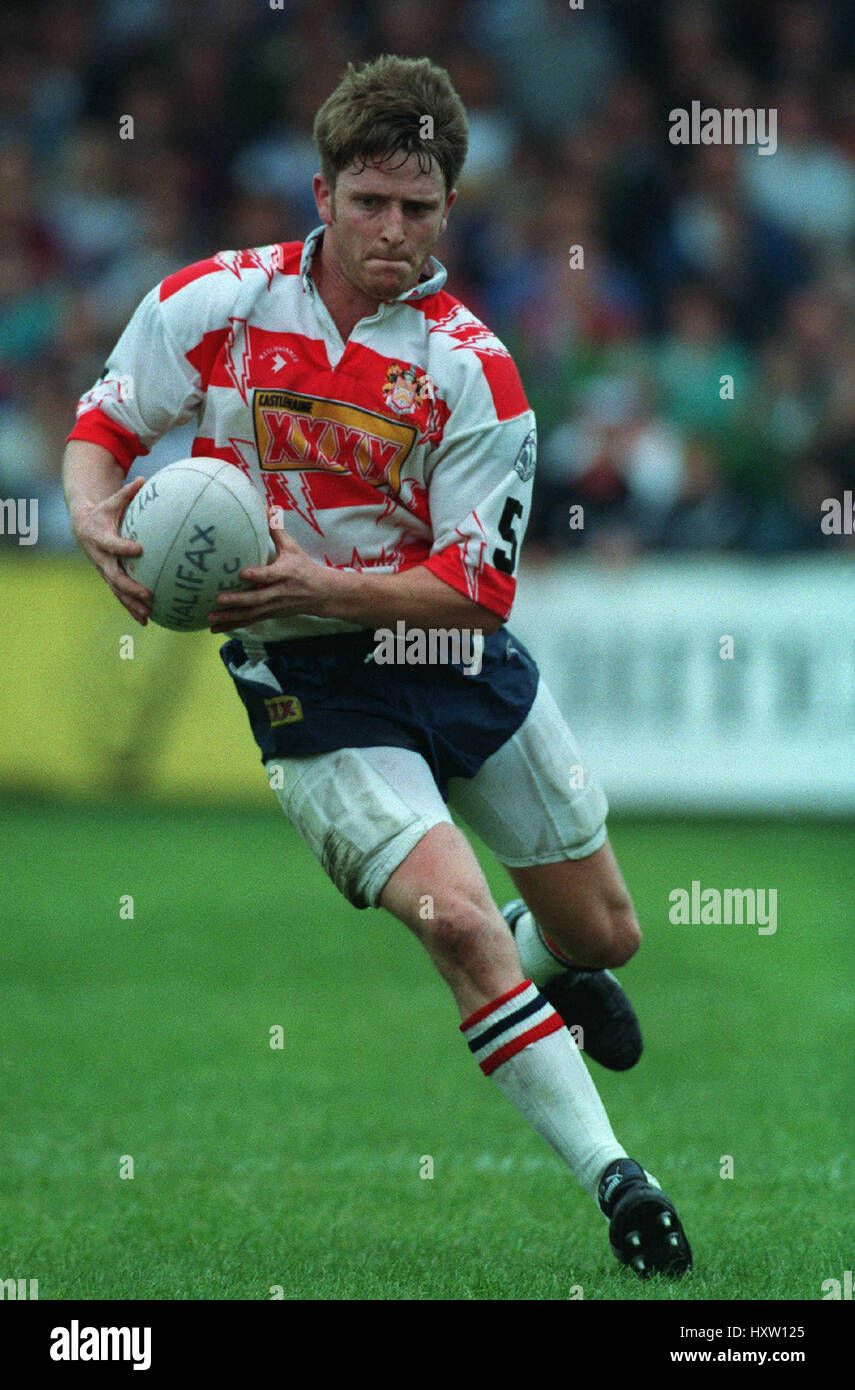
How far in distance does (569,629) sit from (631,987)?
468 centimetres

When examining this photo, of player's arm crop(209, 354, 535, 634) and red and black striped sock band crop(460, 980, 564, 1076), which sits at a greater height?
player's arm crop(209, 354, 535, 634)

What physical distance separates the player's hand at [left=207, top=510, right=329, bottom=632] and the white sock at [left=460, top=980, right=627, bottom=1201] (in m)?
1.03

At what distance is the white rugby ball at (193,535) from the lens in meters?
4.34

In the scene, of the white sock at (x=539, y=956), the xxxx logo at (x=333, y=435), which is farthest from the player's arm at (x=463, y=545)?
the white sock at (x=539, y=956)

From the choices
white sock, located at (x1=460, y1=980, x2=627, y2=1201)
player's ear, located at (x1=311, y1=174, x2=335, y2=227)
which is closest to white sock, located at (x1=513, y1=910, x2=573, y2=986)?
white sock, located at (x1=460, y1=980, x2=627, y2=1201)

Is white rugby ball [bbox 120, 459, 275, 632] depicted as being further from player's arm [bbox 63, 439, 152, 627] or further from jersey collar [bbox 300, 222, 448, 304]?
jersey collar [bbox 300, 222, 448, 304]

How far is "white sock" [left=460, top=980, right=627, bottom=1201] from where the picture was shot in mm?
4418

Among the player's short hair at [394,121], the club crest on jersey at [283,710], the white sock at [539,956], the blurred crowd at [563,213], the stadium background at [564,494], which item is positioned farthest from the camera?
the blurred crowd at [563,213]

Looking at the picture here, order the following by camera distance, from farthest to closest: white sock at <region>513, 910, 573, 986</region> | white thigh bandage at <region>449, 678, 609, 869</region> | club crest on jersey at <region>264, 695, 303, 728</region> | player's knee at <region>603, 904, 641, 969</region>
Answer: white sock at <region>513, 910, 573, 986</region> → player's knee at <region>603, 904, 641, 969</region> → white thigh bandage at <region>449, 678, 609, 869</region> → club crest on jersey at <region>264, 695, 303, 728</region>

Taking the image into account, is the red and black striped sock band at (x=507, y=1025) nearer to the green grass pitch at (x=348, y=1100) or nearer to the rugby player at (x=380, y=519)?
the rugby player at (x=380, y=519)

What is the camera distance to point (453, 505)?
4617 millimetres

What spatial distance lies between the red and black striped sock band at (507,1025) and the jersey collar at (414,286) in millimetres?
1680

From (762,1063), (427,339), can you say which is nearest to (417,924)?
(427,339)

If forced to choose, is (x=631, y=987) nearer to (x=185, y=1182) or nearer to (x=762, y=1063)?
(x=762, y=1063)
